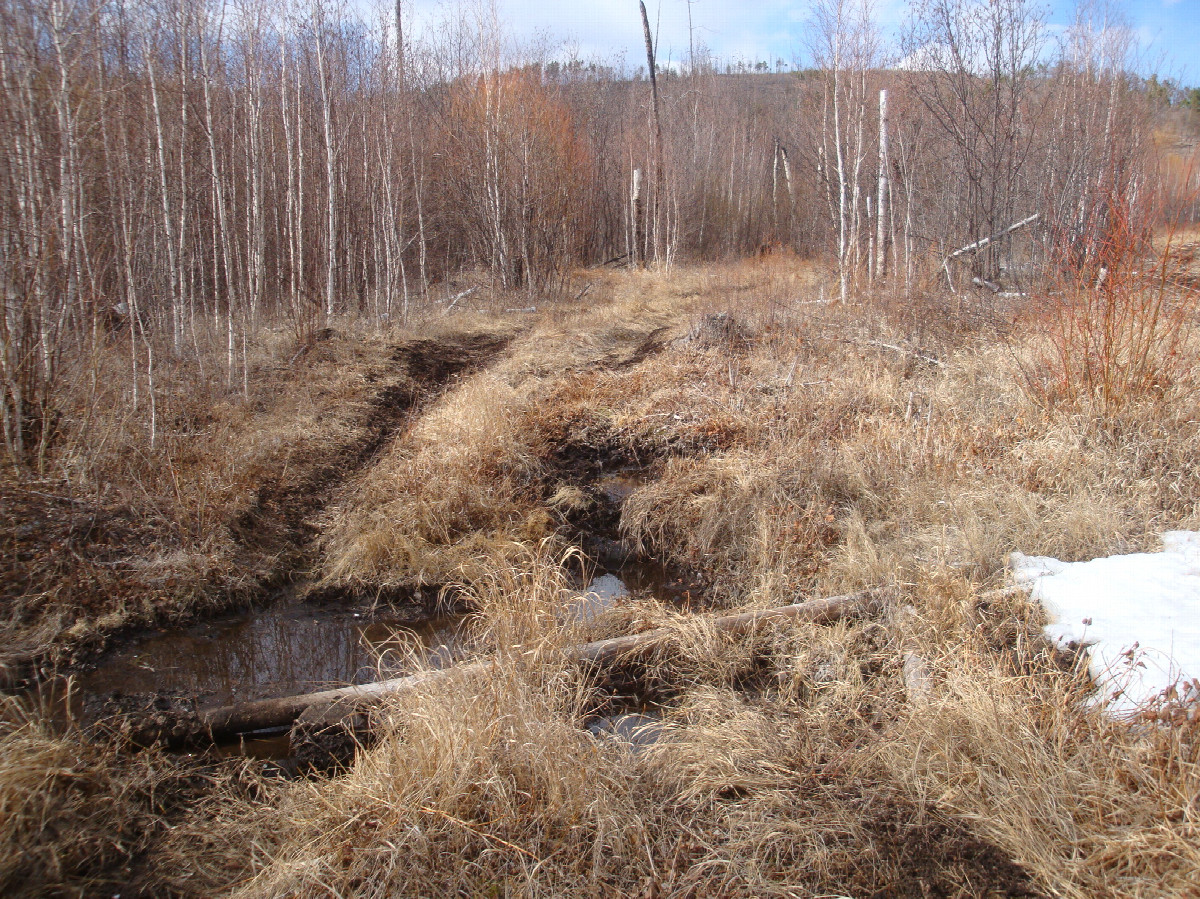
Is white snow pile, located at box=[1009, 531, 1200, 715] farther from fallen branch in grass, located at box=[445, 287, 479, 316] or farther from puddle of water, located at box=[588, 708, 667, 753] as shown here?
fallen branch in grass, located at box=[445, 287, 479, 316]

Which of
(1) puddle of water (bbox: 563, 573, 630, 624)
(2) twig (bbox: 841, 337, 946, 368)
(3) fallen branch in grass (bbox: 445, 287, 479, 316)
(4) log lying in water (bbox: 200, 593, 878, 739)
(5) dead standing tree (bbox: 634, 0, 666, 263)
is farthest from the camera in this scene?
(5) dead standing tree (bbox: 634, 0, 666, 263)

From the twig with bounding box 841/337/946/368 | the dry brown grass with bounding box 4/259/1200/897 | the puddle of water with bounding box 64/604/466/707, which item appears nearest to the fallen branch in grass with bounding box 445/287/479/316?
the dry brown grass with bounding box 4/259/1200/897

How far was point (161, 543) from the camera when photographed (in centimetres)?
521

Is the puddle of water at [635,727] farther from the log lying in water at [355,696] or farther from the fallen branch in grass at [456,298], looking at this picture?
the fallen branch in grass at [456,298]

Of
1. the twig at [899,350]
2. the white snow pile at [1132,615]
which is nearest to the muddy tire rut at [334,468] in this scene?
the white snow pile at [1132,615]

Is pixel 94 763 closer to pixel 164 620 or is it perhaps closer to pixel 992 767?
pixel 164 620

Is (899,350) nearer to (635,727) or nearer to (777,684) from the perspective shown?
(777,684)

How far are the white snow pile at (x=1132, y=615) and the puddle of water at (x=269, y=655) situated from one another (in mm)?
3190

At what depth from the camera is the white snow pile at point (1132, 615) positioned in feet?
10.1

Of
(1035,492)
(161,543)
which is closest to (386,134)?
(161,543)

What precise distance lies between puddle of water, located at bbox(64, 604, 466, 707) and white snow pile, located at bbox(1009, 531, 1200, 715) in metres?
3.19

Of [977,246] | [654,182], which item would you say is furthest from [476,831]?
[654,182]

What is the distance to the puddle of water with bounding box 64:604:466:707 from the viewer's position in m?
4.21

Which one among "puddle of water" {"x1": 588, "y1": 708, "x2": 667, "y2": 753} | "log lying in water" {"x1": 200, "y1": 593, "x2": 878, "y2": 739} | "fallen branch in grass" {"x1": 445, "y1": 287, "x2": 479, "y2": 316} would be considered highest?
"fallen branch in grass" {"x1": 445, "y1": 287, "x2": 479, "y2": 316}
